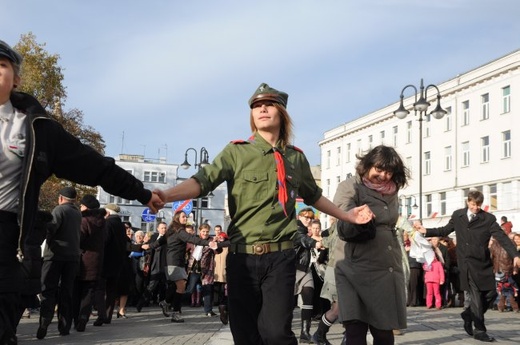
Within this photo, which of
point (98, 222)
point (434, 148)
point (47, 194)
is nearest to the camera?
point (98, 222)

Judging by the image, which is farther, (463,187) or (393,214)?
(463,187)

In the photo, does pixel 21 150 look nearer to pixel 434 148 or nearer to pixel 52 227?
pixel 52 227

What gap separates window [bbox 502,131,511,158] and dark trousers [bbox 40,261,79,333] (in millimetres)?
42637

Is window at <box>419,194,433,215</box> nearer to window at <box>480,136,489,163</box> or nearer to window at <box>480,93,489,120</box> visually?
window at <box>480,136,489,163</box>

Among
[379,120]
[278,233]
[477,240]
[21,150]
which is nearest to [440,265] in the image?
[477,240]

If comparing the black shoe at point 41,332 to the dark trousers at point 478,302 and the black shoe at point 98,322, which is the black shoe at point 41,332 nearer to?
the black shoe at point 98,322

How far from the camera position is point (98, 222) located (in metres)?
12.4

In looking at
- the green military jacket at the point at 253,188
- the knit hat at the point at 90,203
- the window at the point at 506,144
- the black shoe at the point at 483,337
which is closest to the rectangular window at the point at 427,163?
the window at the point at 506,144

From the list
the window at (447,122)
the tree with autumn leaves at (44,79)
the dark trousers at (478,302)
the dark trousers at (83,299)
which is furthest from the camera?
the window at (447,122)

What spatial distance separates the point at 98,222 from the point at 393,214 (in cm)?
736

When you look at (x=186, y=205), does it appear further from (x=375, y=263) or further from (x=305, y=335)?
(x=375, y=263)

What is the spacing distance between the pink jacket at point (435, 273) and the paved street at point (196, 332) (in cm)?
349

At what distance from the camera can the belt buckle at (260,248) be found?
4719 millimetres

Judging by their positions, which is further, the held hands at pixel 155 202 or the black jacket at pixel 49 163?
the held hands at pixel 155 202
